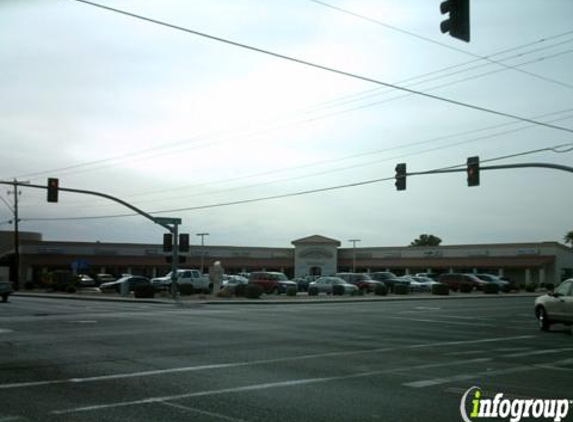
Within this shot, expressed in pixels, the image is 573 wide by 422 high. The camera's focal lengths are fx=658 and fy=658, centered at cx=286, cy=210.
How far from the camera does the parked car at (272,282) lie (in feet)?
168

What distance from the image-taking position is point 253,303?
37.6 m

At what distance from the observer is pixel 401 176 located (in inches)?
1203

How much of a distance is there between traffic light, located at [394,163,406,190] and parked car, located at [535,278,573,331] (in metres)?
9.61

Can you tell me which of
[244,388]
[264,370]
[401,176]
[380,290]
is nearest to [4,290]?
[401,176]

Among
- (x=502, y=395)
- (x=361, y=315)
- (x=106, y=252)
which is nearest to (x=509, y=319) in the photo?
(x=361, y=315)

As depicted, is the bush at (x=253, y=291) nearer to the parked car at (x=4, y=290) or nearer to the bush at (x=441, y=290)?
the parked car at (x=4, y=290)

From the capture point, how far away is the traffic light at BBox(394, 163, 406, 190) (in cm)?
3055

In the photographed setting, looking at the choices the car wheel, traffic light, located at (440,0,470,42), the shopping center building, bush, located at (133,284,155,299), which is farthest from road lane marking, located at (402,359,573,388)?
the shopping center building

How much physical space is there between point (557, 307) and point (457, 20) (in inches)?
470

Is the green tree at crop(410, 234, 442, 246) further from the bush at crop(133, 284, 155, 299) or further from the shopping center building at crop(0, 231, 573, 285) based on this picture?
the bush at crop(133, 284, 155, 299)

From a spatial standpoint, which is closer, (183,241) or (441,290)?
(183,241)

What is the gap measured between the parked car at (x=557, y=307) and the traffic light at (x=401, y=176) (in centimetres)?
961

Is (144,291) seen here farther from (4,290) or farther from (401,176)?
(401,176)

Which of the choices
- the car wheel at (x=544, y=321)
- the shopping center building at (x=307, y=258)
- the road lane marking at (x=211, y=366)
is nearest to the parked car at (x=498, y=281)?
the shopping center building at (x=307, y=258)
